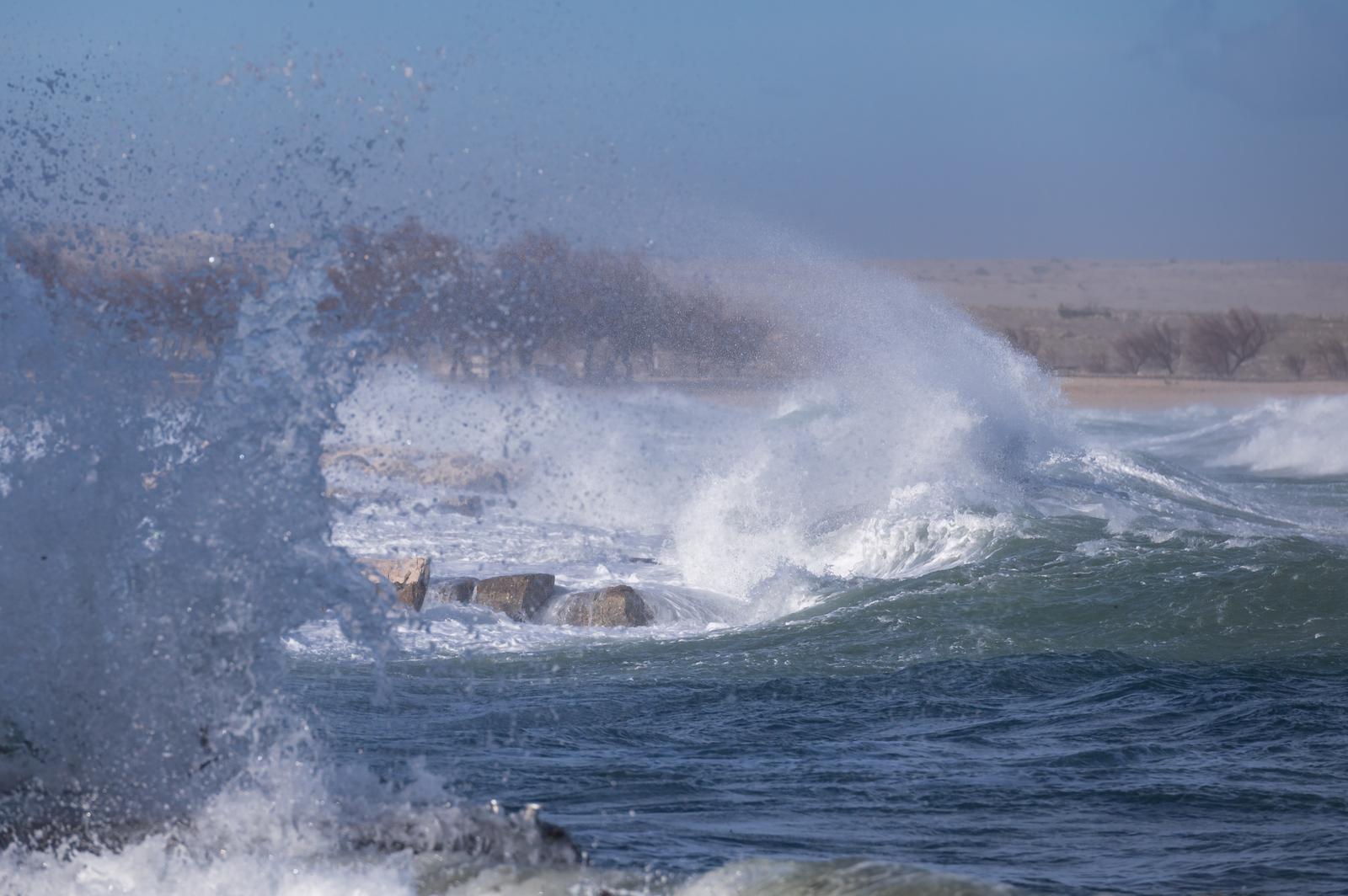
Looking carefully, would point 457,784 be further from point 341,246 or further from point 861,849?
point 341,246

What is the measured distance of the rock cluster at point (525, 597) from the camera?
1184 centimetres

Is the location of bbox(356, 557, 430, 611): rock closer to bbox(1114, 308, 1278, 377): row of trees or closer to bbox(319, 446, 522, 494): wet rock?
bbox(319, 446, 522, 494): wet rock

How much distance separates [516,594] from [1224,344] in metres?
52.7

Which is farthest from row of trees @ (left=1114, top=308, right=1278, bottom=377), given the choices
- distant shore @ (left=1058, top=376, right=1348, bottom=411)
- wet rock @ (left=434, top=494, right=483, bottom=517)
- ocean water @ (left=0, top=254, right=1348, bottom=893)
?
ocean water @ (left=0, top=254, right=1348, bottom=893)

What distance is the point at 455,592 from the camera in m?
12.5

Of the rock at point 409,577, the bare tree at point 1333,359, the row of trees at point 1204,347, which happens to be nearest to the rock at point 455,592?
the rock at point 409,577

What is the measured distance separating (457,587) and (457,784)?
616 centimetres

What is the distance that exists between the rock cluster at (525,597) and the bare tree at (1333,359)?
51.7 meters

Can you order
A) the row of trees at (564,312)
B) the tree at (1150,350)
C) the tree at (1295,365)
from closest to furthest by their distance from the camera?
the row of trees at (564,312) < the tree at (1295,365) < the tree at (1150,350)

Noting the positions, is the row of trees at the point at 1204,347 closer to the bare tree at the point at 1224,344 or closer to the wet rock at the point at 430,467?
the bare tree at the point at 1224,344

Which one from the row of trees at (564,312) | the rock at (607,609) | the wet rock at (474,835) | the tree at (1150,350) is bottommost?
the wet rock at (474,835)

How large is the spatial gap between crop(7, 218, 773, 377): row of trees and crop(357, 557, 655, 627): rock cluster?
1740 millimetres

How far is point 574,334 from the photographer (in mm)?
28125

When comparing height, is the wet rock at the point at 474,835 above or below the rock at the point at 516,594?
below
